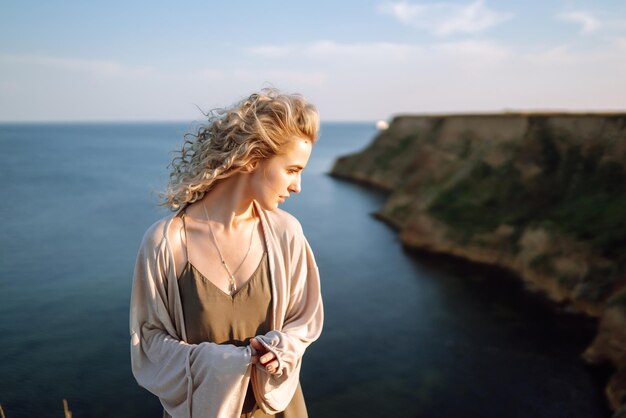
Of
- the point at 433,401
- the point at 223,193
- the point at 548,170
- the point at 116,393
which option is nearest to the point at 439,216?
the point at 548,170

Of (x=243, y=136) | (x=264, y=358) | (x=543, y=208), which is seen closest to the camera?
(x=264, y=358)

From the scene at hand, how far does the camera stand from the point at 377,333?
17281mm

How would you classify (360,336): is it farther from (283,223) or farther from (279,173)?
(279,173)

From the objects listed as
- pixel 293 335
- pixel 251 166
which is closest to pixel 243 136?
pixel 251 166

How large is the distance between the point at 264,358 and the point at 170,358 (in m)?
0.40

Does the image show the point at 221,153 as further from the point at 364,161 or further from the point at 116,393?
the point at 364,161

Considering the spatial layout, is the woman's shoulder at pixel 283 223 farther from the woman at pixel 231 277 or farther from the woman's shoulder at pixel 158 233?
the woman's shoulder at pixel 158 233

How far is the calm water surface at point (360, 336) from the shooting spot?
13.0 meters

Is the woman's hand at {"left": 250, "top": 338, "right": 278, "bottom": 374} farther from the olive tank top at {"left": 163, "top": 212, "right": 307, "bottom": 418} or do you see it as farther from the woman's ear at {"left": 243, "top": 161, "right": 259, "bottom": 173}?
the woman's ear at {"left": 243, "top": 161, "right": 259, "bottom": 173}

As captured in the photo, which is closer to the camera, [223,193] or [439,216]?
[223,193]

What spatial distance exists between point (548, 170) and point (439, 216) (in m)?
6.04

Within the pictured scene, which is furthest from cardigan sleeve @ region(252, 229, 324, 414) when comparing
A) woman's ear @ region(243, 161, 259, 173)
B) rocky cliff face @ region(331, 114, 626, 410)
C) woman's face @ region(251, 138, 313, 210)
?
rocky cliff face @ region(331, 114, 626, 410)

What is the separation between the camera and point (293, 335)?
224 cm

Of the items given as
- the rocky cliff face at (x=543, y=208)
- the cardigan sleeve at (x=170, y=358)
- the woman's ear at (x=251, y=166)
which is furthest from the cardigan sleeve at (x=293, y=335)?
the rocky cliff face at (x=543, y=208)
